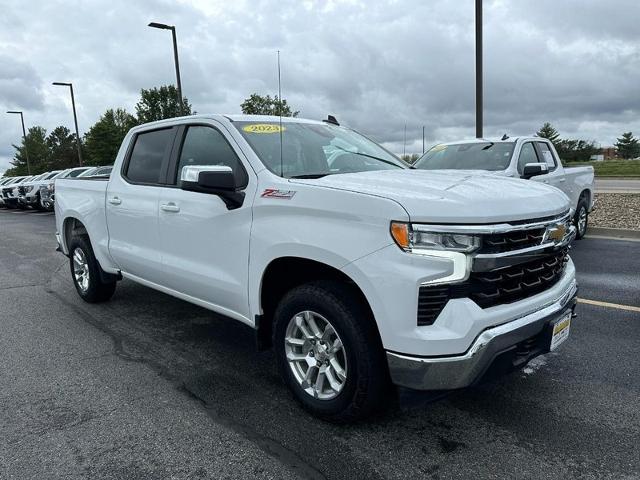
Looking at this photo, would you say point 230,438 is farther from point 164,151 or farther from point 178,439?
point 164,151

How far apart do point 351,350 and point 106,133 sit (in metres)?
61.0

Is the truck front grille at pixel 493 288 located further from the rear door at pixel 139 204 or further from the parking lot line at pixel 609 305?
the parking lot line at pixel 609 305

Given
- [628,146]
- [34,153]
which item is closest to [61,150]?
[34,153]

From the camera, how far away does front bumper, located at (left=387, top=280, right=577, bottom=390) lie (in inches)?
96.6

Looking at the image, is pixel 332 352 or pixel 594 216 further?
pixel 594 216

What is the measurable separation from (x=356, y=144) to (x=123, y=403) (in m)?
2.59

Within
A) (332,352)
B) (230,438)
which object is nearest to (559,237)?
(332,352)

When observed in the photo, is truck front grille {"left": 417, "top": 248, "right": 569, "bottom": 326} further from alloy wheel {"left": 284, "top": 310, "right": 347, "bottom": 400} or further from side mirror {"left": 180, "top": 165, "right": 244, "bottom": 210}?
side mirror {"left": 180, "top": 165, "right": 244, "bottom": 210}

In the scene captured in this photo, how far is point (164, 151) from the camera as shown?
4328mm

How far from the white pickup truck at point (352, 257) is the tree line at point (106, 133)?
11718mm

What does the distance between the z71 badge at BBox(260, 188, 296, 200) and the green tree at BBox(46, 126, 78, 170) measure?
288 feet

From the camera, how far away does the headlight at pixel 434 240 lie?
245 cm

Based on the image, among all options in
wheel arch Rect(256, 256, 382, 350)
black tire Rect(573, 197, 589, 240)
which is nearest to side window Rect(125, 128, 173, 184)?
wheel arch Rect(256, 256, 382, 350)

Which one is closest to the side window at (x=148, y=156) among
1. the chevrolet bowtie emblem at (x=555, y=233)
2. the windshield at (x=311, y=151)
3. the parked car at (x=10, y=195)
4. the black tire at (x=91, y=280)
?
the windshield at (x=311, y=151)
